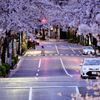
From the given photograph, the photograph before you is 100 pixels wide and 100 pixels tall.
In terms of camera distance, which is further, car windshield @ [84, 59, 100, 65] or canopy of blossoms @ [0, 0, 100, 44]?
car windshield @ [84, 59, 100, 65]

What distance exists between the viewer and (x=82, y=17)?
1345 centimetres

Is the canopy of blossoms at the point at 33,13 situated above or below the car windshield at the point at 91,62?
above

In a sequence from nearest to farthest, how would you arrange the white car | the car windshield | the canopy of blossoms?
the canopy of blossoms < the white car < the car windshield

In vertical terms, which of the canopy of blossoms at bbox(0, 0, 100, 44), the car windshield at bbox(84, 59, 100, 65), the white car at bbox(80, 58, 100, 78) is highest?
the canopy of blossoms at bbox(0, 0, 100, 44)

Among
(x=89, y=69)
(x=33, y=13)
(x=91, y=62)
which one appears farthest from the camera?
(x=91, y=62)

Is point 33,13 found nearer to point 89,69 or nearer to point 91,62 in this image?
point 89,69

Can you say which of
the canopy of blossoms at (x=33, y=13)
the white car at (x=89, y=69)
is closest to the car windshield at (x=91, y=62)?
the white car at (x=89, y=69)

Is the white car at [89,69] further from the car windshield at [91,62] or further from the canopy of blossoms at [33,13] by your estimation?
the canopy of blossoms at [33,13]

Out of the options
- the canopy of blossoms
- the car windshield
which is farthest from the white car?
the canopy of blossoms

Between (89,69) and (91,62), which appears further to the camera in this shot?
(91,62)

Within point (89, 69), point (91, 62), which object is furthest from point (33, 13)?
point (91, 62)

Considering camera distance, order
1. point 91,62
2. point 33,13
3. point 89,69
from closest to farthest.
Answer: point 33,13 < point 89,69 < point 91,62

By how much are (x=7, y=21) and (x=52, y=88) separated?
3.70 metres

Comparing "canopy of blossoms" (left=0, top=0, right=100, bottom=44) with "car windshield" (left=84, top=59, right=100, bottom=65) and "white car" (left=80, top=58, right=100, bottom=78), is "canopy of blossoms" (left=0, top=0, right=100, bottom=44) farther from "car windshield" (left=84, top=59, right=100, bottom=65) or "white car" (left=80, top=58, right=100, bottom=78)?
"car windshield" (left=84, top=59, right=100, bottom=65)
